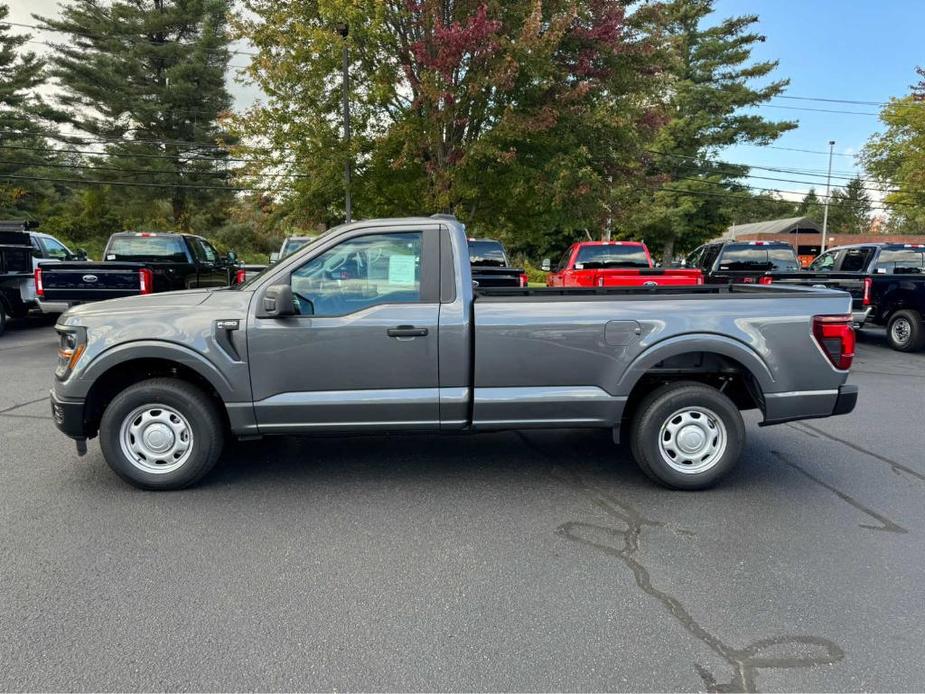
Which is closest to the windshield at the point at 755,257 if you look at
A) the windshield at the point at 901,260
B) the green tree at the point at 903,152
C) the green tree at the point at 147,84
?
the windshield at the point at 901,260

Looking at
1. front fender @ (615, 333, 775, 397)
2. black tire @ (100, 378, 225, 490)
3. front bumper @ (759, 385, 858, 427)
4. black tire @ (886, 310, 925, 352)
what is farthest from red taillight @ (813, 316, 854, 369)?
black tire @ (886, 310, 925, 352)

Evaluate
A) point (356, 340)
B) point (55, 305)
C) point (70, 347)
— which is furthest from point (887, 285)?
point (55, 305)

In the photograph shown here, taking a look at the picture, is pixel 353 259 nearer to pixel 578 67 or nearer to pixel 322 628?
pixel 322 628

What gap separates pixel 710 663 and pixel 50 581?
316 centimetres

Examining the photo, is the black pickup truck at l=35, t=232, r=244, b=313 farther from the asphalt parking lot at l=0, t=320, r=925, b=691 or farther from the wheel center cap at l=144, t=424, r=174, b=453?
the wheel center cap at l=144, t=424, r=174, b=453

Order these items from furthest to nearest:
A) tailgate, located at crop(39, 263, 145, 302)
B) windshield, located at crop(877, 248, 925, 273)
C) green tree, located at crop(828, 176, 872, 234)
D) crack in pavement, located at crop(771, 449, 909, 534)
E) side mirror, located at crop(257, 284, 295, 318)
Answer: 1. green tree, located at crop(828, 176, 872, 234)
2. windshield, located at crop(877, 248, 925, 273)
3. tailgate, located at crop(39, 263, 145, 302)
4. side mirror, located at crop(257, 284, 295, 318)
5. crack in pavement, located at crop(771, 449, 909, 534)

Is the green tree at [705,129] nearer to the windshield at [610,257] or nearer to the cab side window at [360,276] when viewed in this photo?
the windshield at [610,257]

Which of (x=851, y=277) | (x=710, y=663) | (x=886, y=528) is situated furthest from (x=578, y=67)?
(x=710, y=663)

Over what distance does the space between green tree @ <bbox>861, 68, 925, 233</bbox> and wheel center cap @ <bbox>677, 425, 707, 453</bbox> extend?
32766 mm

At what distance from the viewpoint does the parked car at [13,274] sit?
11.8 metres

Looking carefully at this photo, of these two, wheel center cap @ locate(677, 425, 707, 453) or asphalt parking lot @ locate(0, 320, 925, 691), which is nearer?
asphalt parking lot @ locate(0, 320, 925, 691)

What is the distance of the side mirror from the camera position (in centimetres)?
402

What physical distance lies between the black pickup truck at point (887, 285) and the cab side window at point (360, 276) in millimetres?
8595

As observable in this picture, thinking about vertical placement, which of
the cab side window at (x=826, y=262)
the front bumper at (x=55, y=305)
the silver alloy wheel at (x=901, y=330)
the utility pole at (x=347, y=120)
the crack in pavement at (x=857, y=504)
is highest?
the utility pole at (x=347, y=120)
